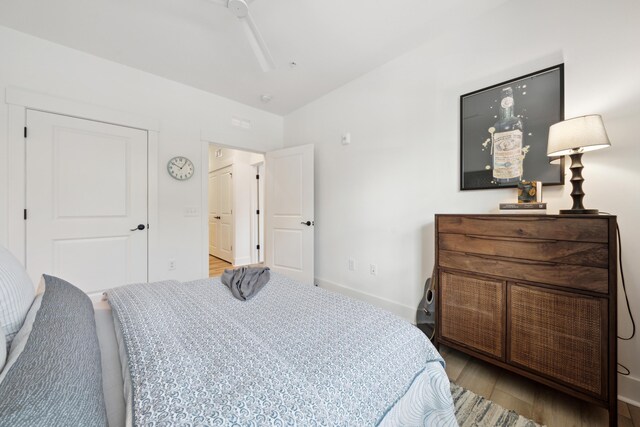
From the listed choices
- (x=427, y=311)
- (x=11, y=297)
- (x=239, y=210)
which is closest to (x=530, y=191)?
(x=427, y=311)

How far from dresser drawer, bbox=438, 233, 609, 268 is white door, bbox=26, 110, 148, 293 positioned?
3.14 m

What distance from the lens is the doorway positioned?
4.96 meters

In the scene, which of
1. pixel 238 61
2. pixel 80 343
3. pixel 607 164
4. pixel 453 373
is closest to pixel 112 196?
pixel 238 61

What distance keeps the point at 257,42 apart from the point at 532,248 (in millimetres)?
2175

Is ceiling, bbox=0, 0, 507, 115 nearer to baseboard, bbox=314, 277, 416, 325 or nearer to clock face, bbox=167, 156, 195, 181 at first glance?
clock face, bbox=167, 156, 195, 181

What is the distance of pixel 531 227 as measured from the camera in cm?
145

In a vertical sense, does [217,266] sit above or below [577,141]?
below

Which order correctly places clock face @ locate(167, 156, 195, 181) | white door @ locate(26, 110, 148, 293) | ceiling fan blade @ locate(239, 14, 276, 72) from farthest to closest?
clock face @ locate(167, 156, 195, 181) < white door @ locate(26, 110, 148, 293) < ceiling fan blade @ locate(239, 14, 276, 72)

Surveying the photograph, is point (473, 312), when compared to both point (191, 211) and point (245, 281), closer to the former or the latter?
point (245, 281)

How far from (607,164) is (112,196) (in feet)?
13.4

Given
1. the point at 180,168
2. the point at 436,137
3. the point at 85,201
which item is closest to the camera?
the point at 436,137

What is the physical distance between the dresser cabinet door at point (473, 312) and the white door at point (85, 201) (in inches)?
121

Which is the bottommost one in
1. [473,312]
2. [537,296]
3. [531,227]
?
[473,312]

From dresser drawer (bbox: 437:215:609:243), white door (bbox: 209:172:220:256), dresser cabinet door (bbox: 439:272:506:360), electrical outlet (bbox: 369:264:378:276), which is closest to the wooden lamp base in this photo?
dresser drawer (bbox: 437:215:609:243)
